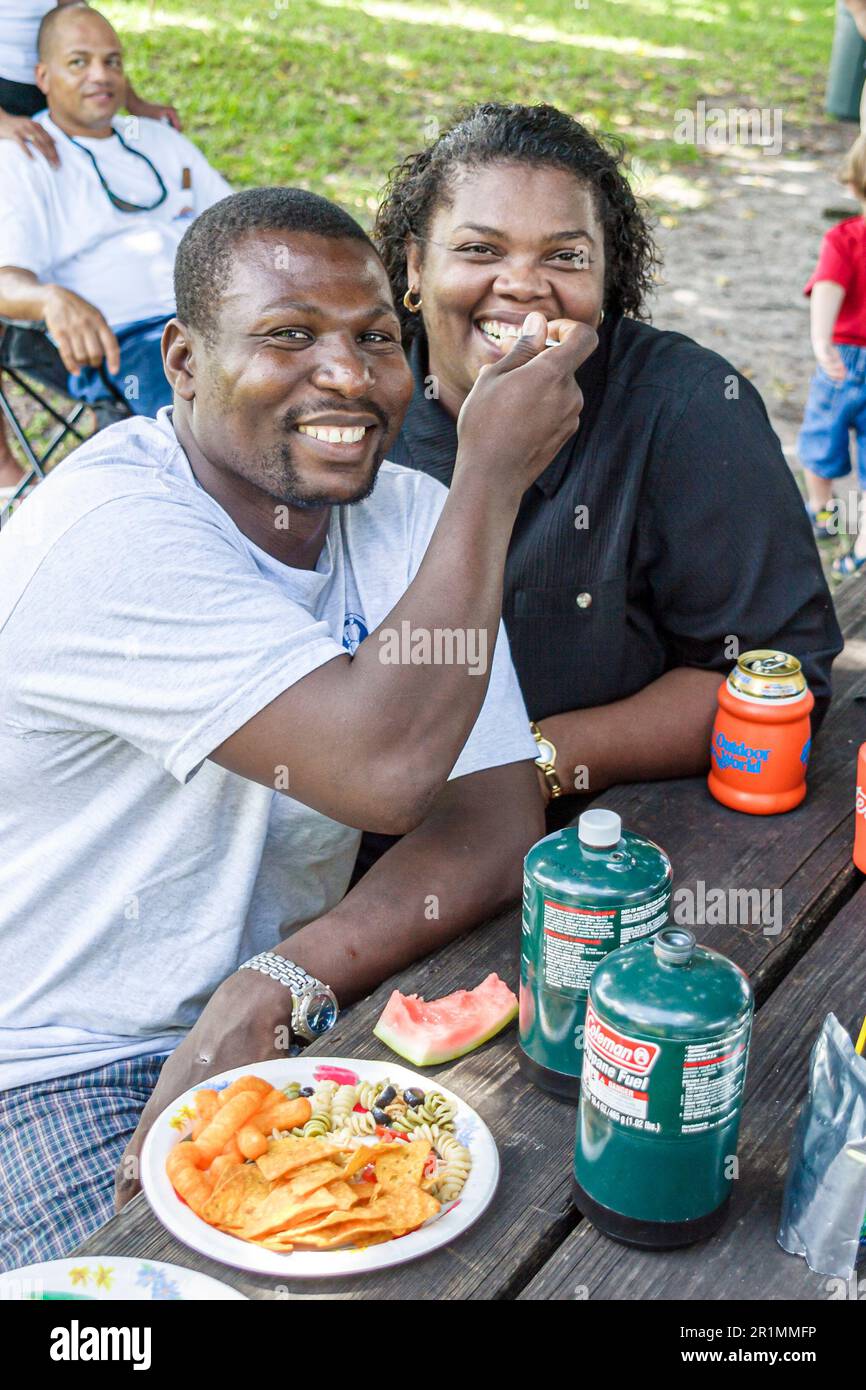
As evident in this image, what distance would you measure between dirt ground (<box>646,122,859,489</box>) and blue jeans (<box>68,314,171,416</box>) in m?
2.81

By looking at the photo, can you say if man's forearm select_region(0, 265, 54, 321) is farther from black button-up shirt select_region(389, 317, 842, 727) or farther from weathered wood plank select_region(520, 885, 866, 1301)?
weathered wood plank select_region(520, 885, 866, 1301)

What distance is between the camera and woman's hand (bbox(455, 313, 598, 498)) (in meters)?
1.95

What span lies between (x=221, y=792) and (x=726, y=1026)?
89cm

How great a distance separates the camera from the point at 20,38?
4.96 meters

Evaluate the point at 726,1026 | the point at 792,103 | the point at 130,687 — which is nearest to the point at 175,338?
the point at 130,687

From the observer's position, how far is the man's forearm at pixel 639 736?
2375 millimetres

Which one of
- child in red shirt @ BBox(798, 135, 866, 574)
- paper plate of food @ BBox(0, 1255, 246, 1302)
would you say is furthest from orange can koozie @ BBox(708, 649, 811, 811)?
child in red shirt @ BBox(798, 135, 866, 574)

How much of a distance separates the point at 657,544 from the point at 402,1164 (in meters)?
1.37

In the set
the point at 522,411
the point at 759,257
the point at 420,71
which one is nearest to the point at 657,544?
the point at 522,411

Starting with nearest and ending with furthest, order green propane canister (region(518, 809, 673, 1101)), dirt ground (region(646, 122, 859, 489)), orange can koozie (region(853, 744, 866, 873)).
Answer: green propane canister (region(518, 809, 673, 1101)) → orange can koozie (region(853, 744, 866, 873)) → dirt ground (region(646, 122, 859, 489))

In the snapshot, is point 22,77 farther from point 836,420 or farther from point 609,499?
point 609,499

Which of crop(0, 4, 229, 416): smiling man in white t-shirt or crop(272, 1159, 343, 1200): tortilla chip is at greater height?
crop(0, 4, 229, 416): smiling man in white t-shirt
